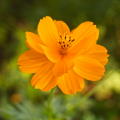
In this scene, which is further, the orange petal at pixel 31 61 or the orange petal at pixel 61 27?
the orange petal at pixel 61 27

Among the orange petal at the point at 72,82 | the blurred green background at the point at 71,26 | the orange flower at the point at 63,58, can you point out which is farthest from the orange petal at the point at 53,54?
the blurred green background at the point at 71,26

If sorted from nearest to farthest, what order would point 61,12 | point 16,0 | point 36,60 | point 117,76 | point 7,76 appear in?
1. point 36,60
2. point 117,76
3. point 7,76
4. point 61,12
5. point 16,0

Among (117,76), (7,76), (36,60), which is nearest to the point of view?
(36,60)

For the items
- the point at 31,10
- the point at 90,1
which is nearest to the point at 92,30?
the point at 90,1

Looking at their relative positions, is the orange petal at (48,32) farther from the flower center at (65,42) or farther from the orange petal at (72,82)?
the orange petal at (72,82)

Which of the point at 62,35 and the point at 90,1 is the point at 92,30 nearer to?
the point at 62,35

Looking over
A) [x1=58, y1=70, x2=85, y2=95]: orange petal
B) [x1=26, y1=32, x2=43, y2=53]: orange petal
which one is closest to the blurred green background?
[x1=58, y1=70, x2=85, y2=95]: orange petal
